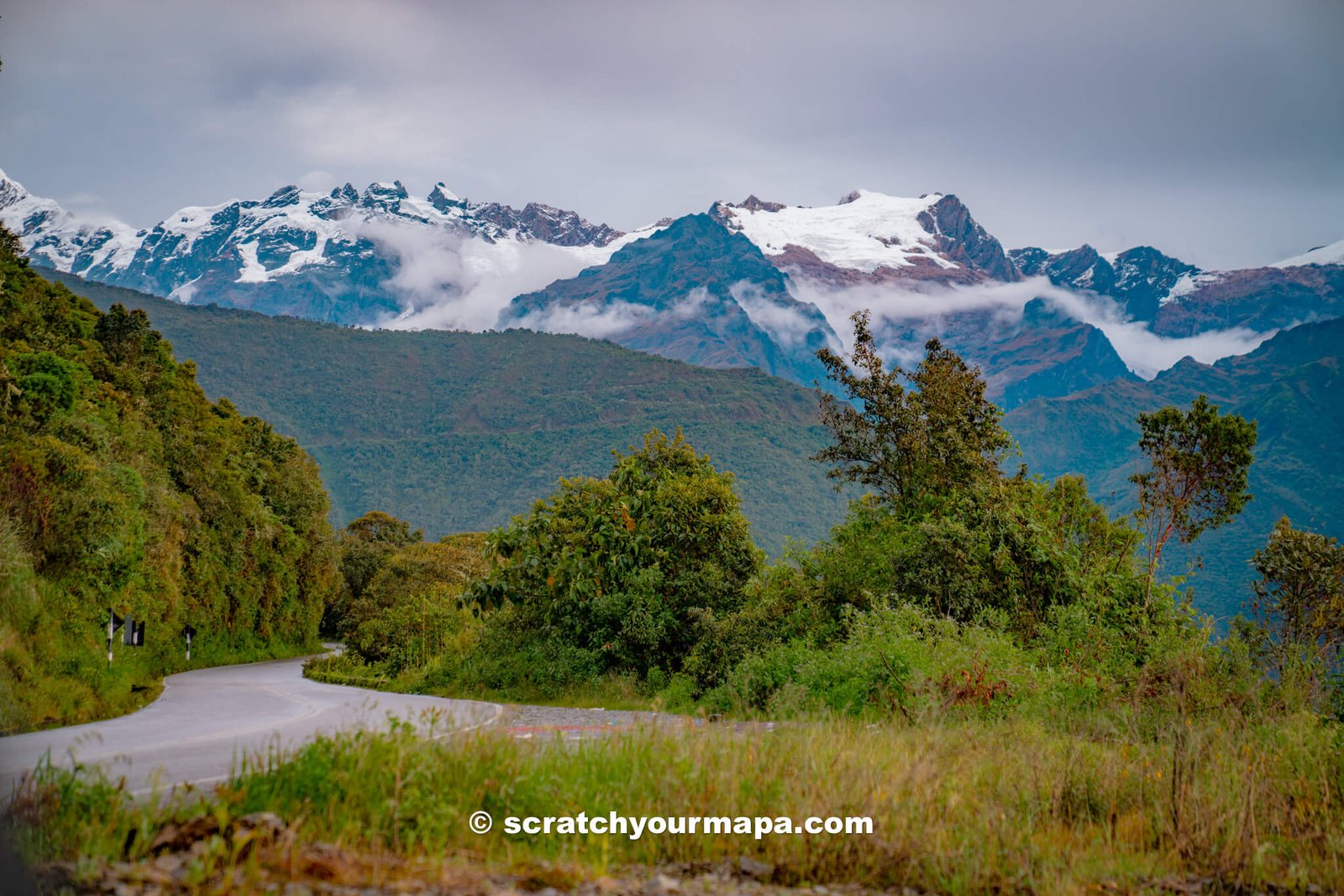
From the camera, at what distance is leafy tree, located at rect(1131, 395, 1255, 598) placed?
25188 mm

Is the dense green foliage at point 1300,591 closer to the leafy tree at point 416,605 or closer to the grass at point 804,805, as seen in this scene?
the grass at point 804,805

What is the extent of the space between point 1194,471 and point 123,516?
Answer: 26.9 meters

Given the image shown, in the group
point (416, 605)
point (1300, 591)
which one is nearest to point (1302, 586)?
point (1300, 591)

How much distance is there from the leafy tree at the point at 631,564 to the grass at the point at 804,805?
15896 millimetres

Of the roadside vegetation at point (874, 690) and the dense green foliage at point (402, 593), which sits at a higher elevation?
the roadside vegetation at point (874, 690)

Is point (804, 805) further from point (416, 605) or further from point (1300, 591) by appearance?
point (416, 605)

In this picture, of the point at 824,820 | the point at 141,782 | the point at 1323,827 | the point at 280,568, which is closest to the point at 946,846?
the point at 824,820

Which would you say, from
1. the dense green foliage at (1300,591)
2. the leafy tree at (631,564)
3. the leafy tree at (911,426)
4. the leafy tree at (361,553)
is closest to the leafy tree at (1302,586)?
the dense green foliage at (1300,591)

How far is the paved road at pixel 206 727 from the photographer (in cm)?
780

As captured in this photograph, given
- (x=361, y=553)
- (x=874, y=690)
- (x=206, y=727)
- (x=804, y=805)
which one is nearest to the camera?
(x=804, y=805)

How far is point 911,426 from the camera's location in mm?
27219

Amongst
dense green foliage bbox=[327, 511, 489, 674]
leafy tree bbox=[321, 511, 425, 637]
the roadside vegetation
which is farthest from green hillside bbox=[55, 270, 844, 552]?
the roadside vegetation

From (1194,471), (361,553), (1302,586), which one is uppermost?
(1194,471)

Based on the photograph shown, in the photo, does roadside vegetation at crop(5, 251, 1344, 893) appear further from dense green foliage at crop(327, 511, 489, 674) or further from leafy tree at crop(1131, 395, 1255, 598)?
dense green foliage at crop(327, 511, 489, 674)
